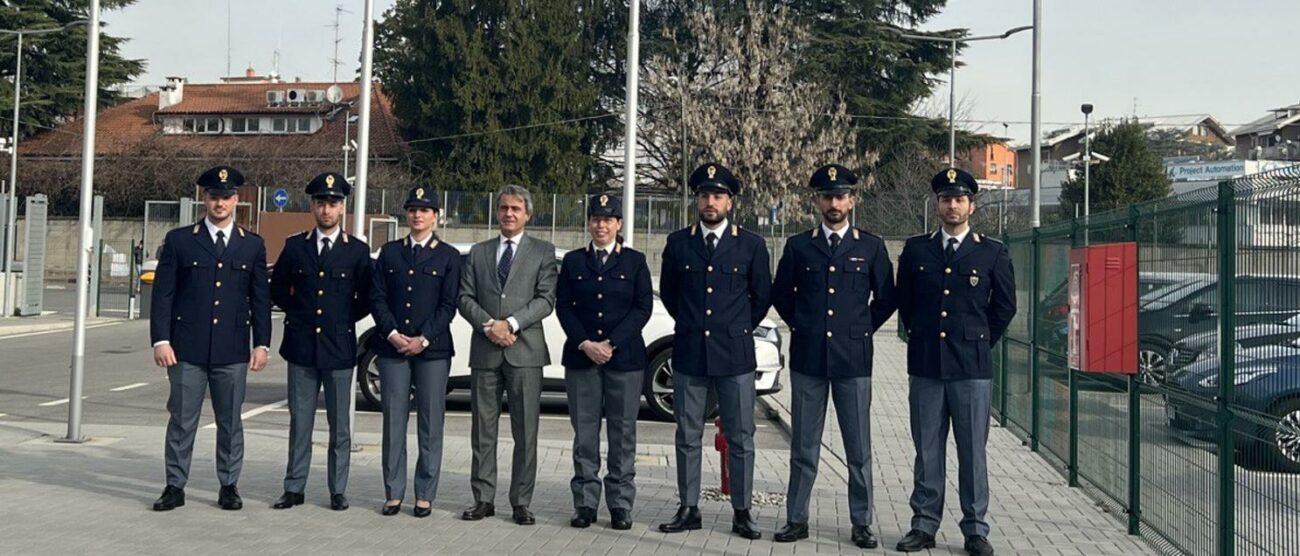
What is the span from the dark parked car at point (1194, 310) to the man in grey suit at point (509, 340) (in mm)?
3333

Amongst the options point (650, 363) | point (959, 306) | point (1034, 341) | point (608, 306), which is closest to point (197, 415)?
point (608, 306)

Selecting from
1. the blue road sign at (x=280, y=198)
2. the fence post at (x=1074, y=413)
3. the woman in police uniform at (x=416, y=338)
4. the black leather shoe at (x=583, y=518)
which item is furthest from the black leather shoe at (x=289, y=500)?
the blue road sign at (x=280, y=198)

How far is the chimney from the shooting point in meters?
71.2

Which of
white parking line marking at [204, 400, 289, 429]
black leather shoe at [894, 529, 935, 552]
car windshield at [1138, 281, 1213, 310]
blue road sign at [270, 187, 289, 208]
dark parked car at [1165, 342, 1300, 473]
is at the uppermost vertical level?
blue road sign at [270, 187, 289, 208]

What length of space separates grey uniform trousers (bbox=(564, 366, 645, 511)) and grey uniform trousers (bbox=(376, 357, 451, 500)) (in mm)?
808

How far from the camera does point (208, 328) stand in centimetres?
888

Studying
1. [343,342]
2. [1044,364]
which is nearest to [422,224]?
[343,342]

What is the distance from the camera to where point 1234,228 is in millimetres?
6551

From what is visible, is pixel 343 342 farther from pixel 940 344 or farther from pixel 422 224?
pixel 940 344

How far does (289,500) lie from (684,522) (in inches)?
93.7

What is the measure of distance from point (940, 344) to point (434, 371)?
9.75 feet

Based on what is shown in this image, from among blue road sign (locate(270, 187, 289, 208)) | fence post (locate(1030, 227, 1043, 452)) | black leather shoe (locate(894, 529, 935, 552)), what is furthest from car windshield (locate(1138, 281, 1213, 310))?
blue road sign (locate(270, 187, 289, 208))

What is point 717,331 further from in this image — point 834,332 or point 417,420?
point 417,420

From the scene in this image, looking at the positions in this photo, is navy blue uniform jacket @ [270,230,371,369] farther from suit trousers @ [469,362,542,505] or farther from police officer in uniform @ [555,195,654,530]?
police officer in uniform @ [555,195,654,530]
